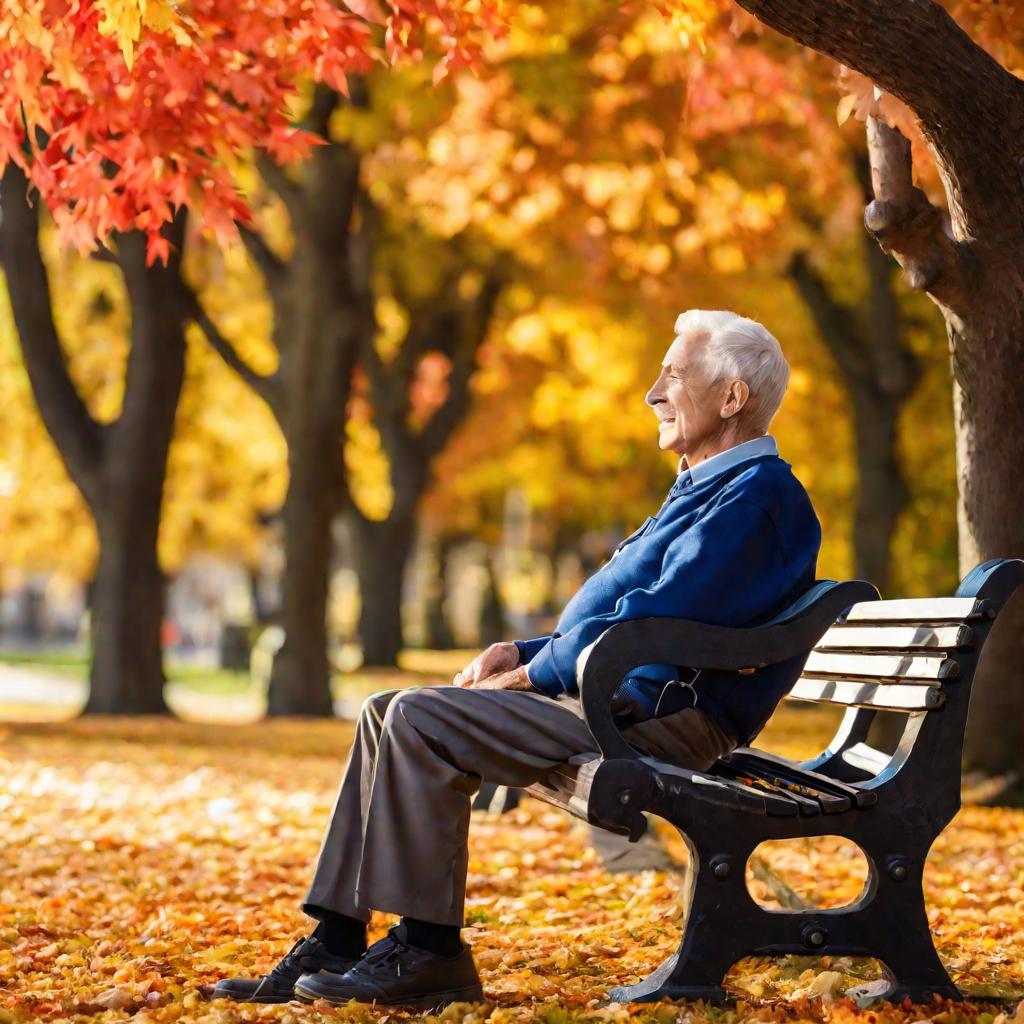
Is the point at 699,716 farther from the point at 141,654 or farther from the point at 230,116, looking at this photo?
the point at 141,654

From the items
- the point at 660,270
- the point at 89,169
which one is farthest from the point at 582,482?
the point at 89,169

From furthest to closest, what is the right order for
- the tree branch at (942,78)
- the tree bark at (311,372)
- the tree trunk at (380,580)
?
the tree trunk at (380,580) < the tree bark at (311,372) < the tree branch at (942,78)

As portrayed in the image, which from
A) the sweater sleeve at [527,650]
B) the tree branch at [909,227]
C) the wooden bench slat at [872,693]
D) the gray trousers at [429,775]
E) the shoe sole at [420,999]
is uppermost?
the tree branch at [909,227]

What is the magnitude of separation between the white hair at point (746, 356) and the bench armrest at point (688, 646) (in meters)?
0.58

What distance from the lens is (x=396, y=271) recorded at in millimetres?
24734

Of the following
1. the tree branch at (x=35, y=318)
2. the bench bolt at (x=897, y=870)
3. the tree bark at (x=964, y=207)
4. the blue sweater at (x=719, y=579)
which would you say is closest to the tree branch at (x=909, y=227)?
the tree bark at (x=964, y=207)

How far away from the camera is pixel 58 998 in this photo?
4781 mm

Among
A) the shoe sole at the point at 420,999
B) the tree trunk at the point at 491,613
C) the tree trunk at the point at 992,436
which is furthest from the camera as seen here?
the tree trunk at the point at 491,613

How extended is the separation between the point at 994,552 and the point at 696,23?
2478 mm

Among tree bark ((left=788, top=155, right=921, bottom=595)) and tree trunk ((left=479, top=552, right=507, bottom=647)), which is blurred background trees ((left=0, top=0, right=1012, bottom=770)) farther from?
tree trunk ((left=479, top=552, right=507, bottom=647))

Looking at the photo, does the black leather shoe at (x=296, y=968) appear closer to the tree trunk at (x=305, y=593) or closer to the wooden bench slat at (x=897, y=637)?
the wooden bench slat at (x=897, y=637)

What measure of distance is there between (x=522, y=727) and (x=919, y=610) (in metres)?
1.12

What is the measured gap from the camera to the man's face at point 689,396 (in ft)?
15.3

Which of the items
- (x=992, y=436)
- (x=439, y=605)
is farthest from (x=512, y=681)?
(x=439, y=605)
